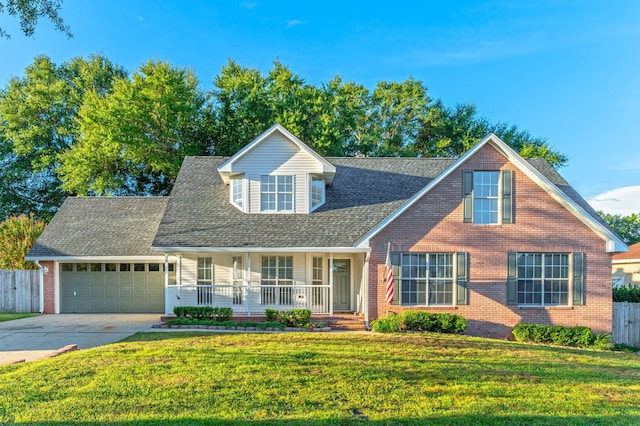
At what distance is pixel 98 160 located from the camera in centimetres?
2695

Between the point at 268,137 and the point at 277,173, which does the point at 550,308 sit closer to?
the point at 277,173

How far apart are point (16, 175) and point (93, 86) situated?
8603 mm

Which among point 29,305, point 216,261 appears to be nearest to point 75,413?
point 216,261

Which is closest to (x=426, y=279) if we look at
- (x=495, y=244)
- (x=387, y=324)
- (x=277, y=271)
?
(x=387, y=324)

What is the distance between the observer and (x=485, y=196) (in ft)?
45.8

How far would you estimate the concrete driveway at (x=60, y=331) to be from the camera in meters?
10.4

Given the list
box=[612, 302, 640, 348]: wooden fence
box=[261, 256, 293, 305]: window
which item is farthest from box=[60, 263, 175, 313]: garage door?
box=[612, 302, 640, 348]: wooden fence

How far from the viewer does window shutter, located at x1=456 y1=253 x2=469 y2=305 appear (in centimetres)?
1355

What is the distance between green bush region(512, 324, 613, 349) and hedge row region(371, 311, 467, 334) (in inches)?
73.7

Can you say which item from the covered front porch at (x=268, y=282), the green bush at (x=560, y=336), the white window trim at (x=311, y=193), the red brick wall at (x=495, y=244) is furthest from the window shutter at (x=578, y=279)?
the white window trim at (x=311, y=193)

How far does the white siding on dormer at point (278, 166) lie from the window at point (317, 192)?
17.4 inches

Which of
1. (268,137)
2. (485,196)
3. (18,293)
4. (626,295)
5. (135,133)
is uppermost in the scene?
(135,133)

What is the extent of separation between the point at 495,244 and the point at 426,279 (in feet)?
8.22

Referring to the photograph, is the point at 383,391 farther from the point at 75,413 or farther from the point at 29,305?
the point at 29,305
